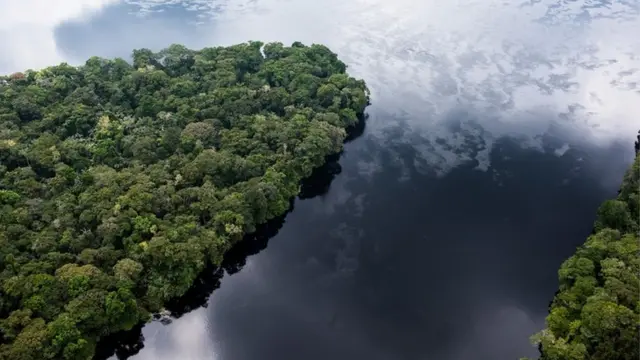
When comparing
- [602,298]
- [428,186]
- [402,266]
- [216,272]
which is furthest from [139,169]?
[602,298]

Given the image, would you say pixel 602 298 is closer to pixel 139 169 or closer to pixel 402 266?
pixel 402 266

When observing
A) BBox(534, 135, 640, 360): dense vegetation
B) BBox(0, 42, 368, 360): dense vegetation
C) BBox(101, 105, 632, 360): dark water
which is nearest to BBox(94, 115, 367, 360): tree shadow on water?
BBox(101, 105, 632, 360): dark water

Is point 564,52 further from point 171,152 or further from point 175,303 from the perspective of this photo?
point 175,303

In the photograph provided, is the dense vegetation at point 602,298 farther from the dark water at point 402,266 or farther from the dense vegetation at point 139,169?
the dense vegetation at point 139,169

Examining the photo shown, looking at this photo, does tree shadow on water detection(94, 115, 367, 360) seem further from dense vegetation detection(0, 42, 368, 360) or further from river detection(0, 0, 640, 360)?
dense vegetation detection(0, 42, 368, 360)

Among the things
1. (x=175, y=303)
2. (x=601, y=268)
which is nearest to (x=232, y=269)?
(x=175, y=303)

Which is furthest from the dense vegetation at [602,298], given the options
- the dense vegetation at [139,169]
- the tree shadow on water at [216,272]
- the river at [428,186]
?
the dense vegetation at [139,169]

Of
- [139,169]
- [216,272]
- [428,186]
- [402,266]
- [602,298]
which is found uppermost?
[428,186]
